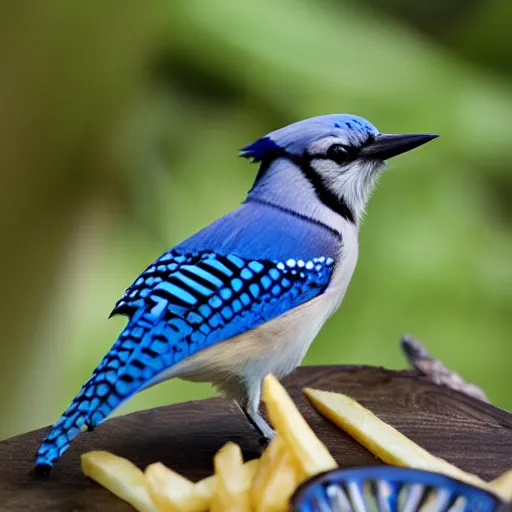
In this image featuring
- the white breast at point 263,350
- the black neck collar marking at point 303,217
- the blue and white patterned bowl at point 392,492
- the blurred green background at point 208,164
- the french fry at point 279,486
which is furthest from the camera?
the blurred green background at point 208,164

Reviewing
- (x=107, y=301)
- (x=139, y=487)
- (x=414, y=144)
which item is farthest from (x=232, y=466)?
(x=107, y=301)

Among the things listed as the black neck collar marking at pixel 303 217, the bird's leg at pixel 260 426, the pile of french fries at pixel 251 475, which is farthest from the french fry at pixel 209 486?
the black neck collar marking at pixel 303 217

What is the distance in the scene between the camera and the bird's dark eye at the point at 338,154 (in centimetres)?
159

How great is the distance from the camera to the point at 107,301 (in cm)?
288

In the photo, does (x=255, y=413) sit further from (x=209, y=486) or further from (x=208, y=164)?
(x=208, y=164)

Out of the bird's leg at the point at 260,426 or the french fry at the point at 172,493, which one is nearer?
the french fry at the point at 172,493

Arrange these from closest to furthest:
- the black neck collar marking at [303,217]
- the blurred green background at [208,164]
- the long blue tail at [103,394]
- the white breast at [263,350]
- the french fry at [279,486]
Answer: the french fry at [279,486]
the long blue tail at [103,394]
the white breast at [263,350]
the black neck collar marking at [303,217]
the blurred green background at [208,164]

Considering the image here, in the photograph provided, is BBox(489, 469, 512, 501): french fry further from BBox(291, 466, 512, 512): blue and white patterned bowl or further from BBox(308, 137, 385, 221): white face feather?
BBox(308, 137, 385, 221): white face feather

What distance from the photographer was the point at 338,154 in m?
1.60

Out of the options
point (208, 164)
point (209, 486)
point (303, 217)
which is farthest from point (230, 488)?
point (208, 164)

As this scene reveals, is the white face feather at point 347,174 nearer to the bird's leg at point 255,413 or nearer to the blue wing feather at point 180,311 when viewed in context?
the blue wing feather at point 180,311

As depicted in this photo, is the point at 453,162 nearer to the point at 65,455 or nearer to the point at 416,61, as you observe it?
the point at 416,61

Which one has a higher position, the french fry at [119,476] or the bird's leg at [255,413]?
the bird's leg at [255,413]

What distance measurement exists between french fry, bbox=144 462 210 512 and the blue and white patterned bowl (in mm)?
294
